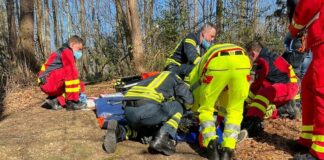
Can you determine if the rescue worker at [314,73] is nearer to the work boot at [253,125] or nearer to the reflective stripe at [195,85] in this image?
the work boot at [253,125]

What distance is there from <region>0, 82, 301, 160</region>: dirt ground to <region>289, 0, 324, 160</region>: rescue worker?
0.57 m

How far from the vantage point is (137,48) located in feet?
36.1

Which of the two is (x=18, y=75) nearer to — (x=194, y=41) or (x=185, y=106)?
(x=194, y=41)

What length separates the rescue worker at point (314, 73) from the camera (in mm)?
4035

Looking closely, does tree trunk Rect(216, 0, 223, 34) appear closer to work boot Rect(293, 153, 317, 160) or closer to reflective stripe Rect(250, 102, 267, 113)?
reflective stripe Rect(250, 102, 267, 113)

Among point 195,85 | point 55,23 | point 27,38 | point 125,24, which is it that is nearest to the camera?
point 195,85

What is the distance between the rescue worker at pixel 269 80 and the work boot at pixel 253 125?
0.24 m

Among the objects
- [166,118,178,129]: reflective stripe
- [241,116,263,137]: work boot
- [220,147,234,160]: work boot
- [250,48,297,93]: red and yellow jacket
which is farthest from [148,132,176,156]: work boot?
[250,48,297,93]: red and yellow jacket

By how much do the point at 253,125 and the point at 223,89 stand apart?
99 centimetres

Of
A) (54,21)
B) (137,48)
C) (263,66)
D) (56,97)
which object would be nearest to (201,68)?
(263,66)

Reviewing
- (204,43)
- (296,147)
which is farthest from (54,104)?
(296,147)

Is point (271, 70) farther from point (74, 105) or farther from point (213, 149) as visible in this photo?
point (74, 105)

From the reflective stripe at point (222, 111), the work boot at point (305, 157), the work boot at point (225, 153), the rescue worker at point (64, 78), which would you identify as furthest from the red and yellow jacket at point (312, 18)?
the rescue worker at point (64, 78)

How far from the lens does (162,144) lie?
4.46m
